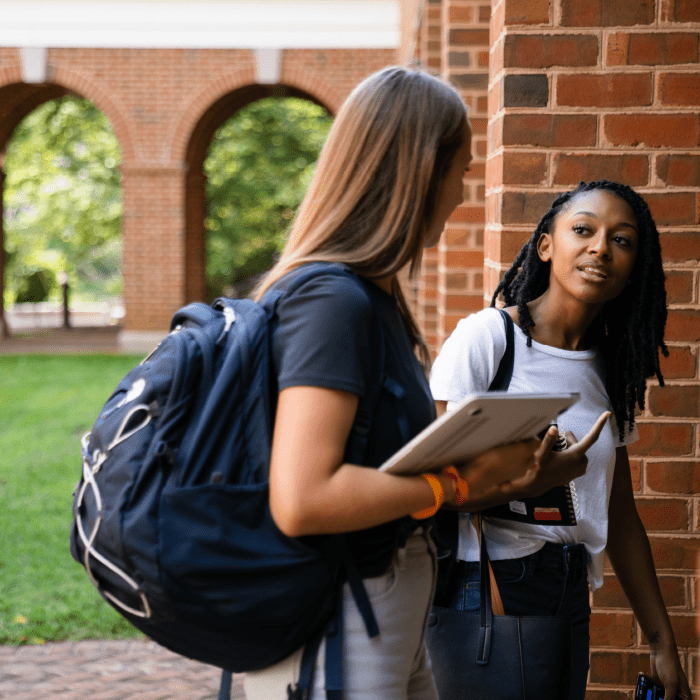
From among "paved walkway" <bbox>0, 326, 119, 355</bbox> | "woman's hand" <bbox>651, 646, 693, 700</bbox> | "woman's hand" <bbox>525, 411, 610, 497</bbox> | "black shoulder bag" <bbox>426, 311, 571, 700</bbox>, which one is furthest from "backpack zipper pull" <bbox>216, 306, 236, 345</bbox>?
"paved walkway" <bbox>0, 326, 119, 355</bbox>

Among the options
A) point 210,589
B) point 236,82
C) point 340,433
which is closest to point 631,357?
point 340,433

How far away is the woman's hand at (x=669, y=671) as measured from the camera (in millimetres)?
2123

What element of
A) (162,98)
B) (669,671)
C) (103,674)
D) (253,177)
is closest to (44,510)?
(103,674)

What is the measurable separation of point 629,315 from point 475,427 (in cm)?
93

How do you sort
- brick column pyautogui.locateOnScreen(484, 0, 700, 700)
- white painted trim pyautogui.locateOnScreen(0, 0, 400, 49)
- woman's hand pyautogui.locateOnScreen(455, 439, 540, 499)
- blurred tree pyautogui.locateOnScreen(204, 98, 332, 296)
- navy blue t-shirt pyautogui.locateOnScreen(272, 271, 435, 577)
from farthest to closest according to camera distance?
blurred tree pyautogui.locateOnScreen(204, 98, 332, 296) < white painted trim pyautogui.locateOnScreen(0, 0, 400, 49) < brick column pyautogui.locateOnScreen(484, 0, 700, 700) < woman's hand pyautogui.locateOnScreen(455, 439, 540, 499) < navy blue t-shirt pyautogui.locateOnScreen(272, 271, 435, 577)

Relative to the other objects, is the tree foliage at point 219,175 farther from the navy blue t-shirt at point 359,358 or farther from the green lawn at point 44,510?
the navy blue t-shirt at point 359,358

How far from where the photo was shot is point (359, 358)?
4.42ft

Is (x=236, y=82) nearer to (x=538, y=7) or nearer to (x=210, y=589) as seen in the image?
(x=538, y=7)

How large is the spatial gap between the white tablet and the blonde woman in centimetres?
3

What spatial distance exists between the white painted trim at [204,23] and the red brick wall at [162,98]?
0.17 metres

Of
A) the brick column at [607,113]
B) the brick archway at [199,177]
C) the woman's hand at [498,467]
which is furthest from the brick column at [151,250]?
the woman's hand at [498,467]

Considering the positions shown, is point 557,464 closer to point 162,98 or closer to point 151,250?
point 151,250

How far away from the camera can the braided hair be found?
2.11m

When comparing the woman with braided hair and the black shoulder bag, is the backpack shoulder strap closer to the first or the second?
the woman with braided hair
